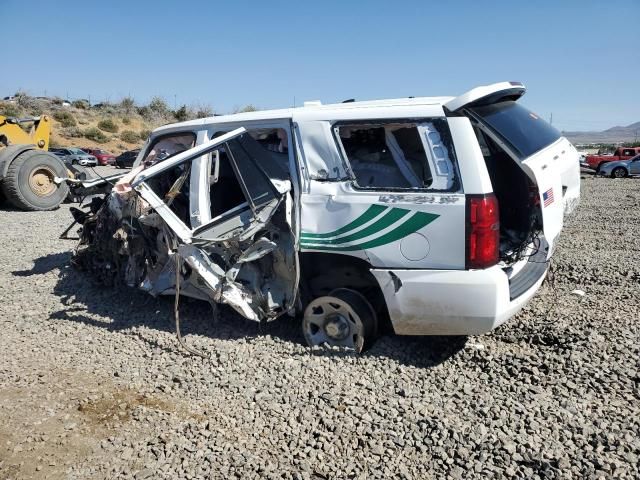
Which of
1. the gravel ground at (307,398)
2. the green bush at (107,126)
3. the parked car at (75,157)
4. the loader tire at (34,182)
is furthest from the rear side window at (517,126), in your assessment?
the green bush at (107,126)

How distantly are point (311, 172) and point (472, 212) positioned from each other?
1.26 meters

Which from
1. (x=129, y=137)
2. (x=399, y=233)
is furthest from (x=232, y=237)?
(x=129, y=137)

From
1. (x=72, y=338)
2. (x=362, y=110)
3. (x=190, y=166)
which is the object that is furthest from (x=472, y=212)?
(x=72, y=338)

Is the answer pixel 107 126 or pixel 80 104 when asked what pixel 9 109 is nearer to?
pixel 107 126

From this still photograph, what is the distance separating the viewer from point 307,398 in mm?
3590

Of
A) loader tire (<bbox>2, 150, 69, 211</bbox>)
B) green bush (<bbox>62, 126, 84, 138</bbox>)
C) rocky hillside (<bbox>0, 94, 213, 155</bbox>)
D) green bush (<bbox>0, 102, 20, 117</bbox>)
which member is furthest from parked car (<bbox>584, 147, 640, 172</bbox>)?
green bush (<bbox>0, 102, 20, 117</bbox>)

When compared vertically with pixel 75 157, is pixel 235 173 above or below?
below

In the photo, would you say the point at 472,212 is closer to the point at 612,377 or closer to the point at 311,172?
the point at 311,172

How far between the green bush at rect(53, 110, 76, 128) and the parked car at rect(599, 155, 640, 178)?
1694 inches

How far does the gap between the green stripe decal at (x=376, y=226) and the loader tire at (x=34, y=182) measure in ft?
35.0

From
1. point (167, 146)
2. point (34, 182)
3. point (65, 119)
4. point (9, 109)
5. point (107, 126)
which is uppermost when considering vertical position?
point (9, 109)

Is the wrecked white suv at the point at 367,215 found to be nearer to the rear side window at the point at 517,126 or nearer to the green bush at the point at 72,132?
the rear side window at the point at 517,126

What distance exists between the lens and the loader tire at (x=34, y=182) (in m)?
12.7

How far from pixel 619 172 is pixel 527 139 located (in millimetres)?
26779
